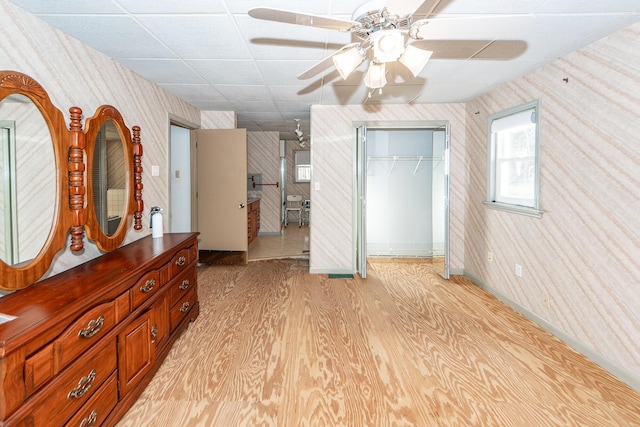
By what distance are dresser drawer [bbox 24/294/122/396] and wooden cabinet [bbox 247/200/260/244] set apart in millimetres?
4660

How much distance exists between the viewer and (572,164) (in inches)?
105

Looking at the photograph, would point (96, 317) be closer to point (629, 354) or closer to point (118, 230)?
point (118, 230)

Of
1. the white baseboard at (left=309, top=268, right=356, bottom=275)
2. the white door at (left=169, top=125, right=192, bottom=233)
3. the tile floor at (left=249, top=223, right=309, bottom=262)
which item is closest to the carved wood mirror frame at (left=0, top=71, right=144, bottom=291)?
the white door at (left=169, top=125, right=192, bottom=233)

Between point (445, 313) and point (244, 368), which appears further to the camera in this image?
point (445, 313)

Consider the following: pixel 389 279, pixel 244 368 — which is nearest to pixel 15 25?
pixel 244 368

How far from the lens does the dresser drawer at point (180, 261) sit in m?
2.54

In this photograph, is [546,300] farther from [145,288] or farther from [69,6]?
[69,6]

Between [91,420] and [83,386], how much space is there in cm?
19

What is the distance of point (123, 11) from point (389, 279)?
149 inches

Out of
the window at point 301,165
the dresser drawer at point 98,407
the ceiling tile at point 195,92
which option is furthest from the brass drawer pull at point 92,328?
the window at point 301,165

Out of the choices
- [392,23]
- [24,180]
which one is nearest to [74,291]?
[24,180]

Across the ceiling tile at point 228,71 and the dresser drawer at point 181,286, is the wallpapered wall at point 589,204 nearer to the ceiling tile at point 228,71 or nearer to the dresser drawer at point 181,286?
the ceiling tile at point 228,71

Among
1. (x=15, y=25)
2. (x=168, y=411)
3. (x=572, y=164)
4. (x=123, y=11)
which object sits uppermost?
(x=123, y=11)

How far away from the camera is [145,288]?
2.07 meters
